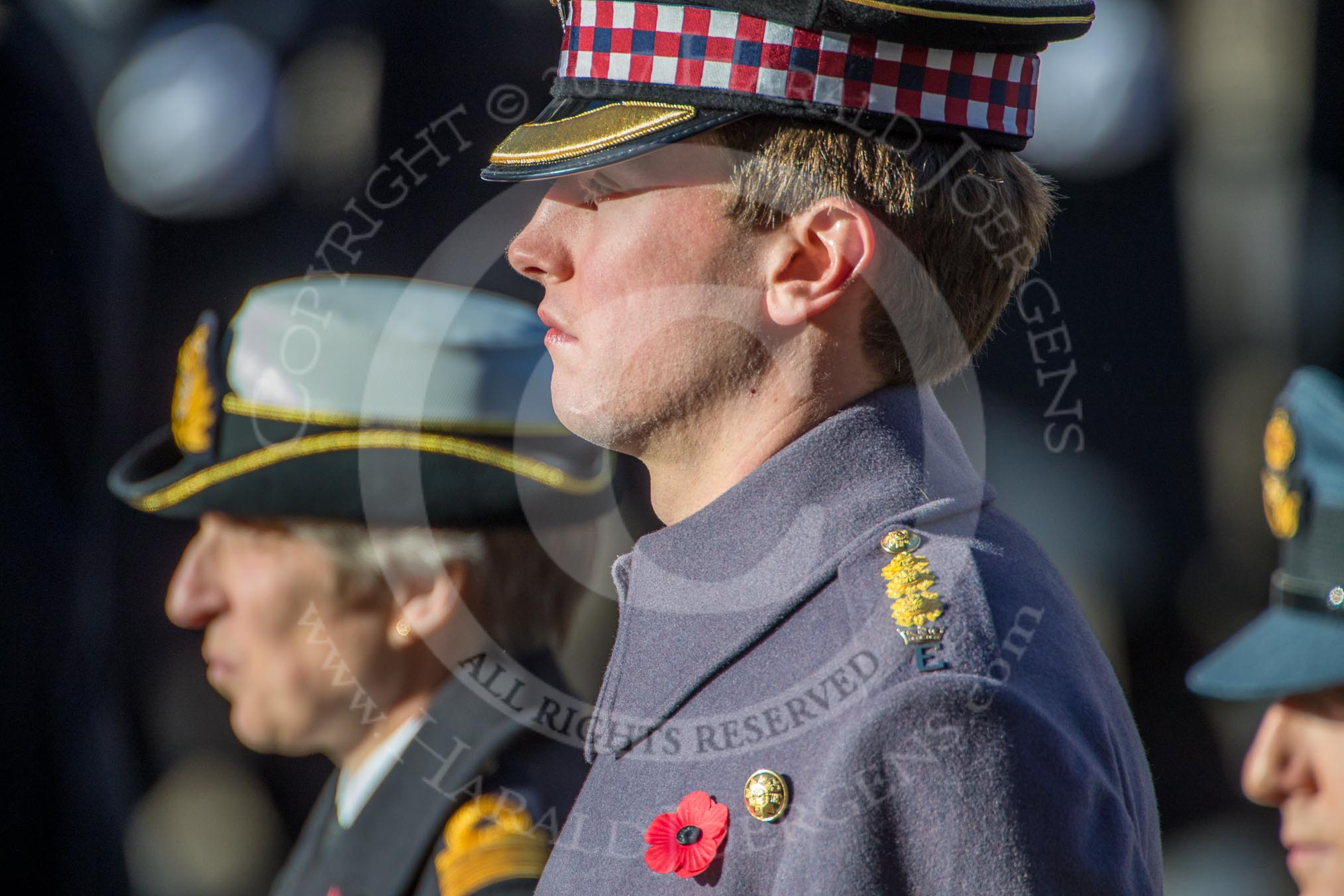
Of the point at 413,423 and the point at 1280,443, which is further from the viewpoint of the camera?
the point at 1280,443

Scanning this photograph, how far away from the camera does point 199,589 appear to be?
2.67 m

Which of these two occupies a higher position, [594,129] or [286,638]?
[594,129]

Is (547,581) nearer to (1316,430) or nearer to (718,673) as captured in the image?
(718,673)

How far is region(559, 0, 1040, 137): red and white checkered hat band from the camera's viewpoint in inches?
63.3

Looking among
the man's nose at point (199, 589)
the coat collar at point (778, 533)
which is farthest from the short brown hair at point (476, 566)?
the coat collar at point (778, 533)

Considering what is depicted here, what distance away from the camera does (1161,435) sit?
11.7 ft

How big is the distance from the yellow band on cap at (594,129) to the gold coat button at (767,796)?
0.81 m

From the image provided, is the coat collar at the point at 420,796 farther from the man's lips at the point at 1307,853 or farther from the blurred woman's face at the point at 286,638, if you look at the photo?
the man's lips at the point at 1307,853

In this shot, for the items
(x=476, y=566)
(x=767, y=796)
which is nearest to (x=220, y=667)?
(x=476, y=566)

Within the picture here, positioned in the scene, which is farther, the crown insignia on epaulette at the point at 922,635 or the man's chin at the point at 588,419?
the man's chin at the point at 588,419

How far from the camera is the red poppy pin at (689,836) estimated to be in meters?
1.41

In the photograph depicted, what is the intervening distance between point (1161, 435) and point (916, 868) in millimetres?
2572

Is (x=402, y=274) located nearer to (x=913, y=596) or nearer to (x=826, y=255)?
(x=826, y=255)

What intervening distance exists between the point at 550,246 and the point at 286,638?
4.09ft
